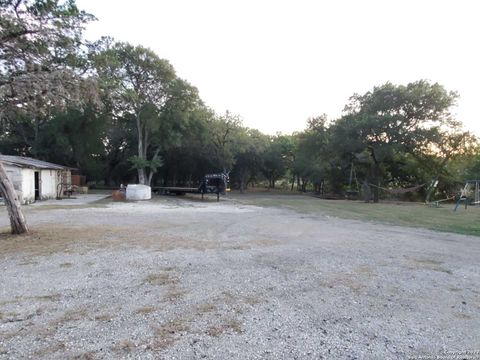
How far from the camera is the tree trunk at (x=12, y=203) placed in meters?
7.70

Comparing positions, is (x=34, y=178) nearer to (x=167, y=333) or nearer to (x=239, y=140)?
(x=239, y=140)

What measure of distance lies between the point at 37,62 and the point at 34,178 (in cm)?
1498

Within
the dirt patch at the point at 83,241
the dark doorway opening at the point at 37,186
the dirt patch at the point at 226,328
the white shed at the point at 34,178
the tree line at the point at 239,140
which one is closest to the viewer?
the dirt patch at the point at 226,328

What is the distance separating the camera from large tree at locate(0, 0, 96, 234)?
7176 mm

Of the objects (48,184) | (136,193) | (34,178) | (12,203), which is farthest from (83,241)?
(48,184)

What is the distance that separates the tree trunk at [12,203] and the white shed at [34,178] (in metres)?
9.98

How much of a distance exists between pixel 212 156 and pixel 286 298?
98.3ft

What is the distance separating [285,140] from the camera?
A: 136 feet

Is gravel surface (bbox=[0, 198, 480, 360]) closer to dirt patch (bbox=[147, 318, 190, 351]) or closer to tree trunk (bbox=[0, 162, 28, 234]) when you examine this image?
dirt patch (bbox=[147, 318, 190, 351])

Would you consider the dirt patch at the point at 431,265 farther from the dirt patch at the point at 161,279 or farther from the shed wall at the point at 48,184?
the shed wall at the point at 48,184

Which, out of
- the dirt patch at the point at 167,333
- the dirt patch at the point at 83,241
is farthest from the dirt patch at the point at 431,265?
the dirt patch at the point at 167,333

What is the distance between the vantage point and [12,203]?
7789 millimetres

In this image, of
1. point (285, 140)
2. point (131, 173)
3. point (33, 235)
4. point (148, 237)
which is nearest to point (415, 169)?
point (285, 140)

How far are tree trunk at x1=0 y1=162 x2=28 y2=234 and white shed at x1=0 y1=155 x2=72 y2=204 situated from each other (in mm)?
9977
